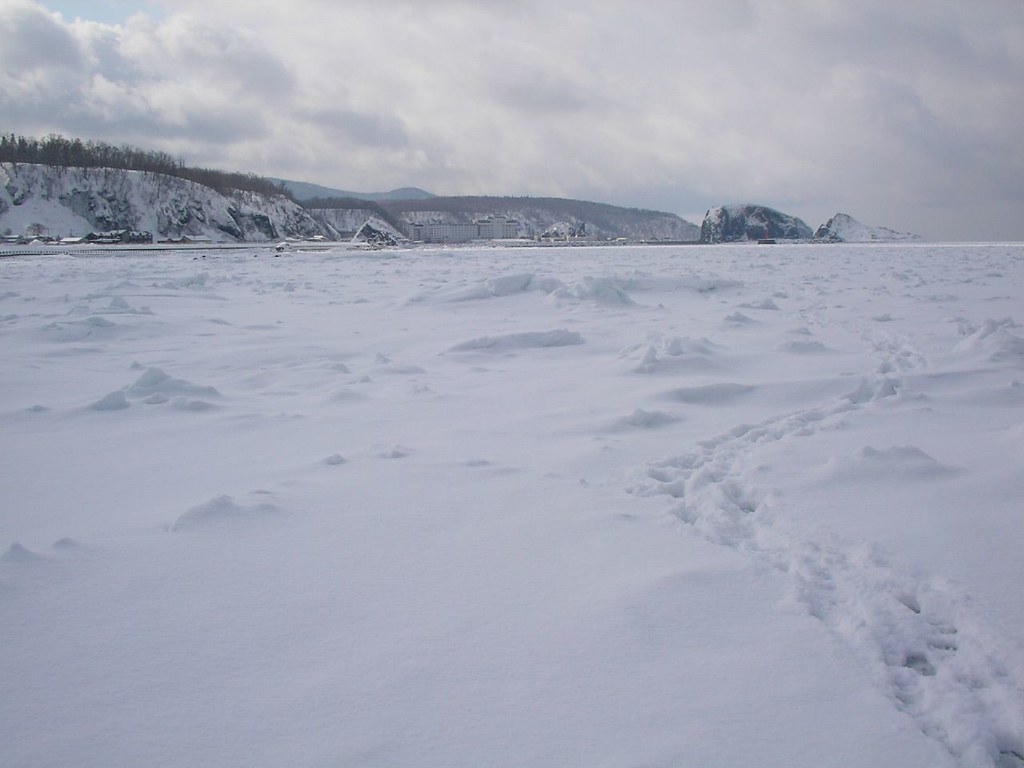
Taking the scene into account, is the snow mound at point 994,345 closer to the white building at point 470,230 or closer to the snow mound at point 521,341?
the snow mound at point 521,341

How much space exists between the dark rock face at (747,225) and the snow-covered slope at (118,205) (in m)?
69.6

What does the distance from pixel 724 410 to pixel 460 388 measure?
7.17ft

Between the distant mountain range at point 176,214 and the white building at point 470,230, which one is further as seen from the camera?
the white building at point 470,230

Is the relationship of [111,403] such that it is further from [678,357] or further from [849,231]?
[849,231]

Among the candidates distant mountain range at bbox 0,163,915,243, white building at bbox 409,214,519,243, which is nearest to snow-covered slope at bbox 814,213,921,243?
distant mountain range at bbox 0,163,915,243

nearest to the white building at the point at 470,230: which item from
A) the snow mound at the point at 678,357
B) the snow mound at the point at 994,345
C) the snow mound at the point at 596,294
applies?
the snow mound at the point at 596,294

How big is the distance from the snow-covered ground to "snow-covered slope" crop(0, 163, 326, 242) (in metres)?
82.2

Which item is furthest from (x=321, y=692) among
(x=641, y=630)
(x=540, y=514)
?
(x=540, y=514)

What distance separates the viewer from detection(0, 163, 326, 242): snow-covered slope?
71312 millimetres

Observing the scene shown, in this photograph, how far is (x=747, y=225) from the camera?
4195 inches

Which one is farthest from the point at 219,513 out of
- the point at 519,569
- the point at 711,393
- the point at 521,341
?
the point at 521,341

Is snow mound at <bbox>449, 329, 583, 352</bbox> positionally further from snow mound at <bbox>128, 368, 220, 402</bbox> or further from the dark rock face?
the dark rock face

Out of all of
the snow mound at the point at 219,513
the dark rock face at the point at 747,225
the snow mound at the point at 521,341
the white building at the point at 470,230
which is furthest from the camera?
the white building at the point at 470,230

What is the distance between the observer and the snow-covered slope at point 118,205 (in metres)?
71.3
